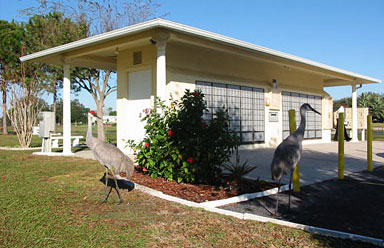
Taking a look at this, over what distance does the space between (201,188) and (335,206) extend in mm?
2288

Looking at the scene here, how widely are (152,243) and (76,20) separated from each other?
59.5 feet

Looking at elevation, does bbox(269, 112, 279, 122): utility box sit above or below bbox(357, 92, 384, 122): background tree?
below

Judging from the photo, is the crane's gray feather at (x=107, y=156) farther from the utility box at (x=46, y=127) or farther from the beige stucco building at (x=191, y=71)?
the utility box at (x=46, y=127)

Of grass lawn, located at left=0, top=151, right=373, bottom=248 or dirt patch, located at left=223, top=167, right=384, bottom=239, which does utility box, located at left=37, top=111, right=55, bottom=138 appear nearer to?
grass lawn, located at left=0, top=151, right=373, bottom=248

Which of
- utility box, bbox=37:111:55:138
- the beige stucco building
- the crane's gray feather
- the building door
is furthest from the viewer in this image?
utility box, bbox=37:111:55:138

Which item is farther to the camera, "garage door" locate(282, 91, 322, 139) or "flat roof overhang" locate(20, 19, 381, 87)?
"garage door" locate(282, 91, 322, 139)

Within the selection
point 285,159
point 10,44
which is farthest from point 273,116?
point 10,44

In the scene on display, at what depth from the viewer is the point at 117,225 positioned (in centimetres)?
399

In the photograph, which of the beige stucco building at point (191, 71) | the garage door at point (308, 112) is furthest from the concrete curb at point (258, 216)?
the garage door at point (308, 112)

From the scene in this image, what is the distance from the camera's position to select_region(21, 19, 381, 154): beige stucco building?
8.97 m

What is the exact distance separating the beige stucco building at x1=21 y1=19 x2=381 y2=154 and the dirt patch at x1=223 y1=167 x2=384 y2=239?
4.24 meters

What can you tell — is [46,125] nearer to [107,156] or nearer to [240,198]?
[107,156]

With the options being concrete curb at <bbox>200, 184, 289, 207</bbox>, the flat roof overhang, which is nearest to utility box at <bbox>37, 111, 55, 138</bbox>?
the flat roof overhang

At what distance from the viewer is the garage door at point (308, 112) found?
15518mm
